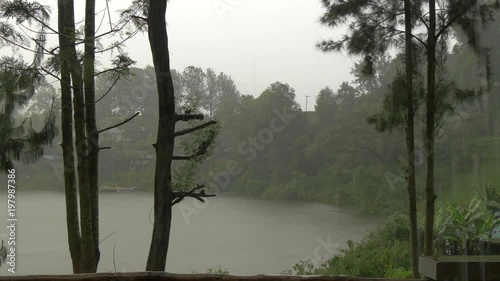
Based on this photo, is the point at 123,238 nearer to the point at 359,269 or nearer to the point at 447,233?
the point at 359,269

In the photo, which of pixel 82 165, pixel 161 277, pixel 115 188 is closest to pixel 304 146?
pixel 115 188

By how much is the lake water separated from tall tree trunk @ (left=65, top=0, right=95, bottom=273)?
272 centimetres

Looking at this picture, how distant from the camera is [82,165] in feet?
9.32

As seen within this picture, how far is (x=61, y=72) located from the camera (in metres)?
2.65

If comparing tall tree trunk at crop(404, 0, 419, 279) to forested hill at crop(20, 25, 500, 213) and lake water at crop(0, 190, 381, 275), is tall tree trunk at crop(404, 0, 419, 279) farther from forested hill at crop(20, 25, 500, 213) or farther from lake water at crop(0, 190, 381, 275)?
lake water at crop(0, 190, 381, 275)

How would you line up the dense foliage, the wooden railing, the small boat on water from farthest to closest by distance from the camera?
the small boat on water < the dense foliage < the wooden railing

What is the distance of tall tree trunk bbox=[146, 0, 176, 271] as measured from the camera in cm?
248

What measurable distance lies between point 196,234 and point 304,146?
426 centimetres

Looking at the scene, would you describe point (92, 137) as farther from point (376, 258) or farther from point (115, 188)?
point (115, 188)

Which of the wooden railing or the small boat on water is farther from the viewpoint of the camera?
the small boat on water

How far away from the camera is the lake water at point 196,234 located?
624cm

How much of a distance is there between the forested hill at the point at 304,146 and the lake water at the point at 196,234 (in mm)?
484

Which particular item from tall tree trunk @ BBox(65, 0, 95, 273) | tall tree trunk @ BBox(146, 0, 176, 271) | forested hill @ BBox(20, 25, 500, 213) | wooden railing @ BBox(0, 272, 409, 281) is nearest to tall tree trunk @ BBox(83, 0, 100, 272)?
tall tree trunk @ BBox(65, 0, 95, 273)

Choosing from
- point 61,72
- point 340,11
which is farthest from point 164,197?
point 340,11
